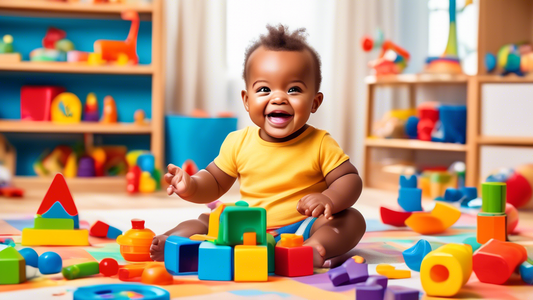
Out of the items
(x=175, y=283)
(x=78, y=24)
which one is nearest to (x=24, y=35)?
(x=78, y=24)

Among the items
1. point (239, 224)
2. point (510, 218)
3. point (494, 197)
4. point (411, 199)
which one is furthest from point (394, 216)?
point (239, 224)

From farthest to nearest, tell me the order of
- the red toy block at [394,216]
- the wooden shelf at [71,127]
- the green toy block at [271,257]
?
the wooden shelf at [71,127], the red toy block at [394,216], the green toy block at [271,257]

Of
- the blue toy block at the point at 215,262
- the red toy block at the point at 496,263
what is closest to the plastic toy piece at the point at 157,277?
the blue toy block at the point at 215,262

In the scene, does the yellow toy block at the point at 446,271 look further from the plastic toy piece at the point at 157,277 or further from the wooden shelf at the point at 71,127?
the wooden shelf at the point at 71,127

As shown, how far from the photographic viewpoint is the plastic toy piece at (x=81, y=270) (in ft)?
3.13

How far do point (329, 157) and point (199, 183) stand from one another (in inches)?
9.9

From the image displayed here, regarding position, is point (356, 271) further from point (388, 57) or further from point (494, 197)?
point (388, 57)

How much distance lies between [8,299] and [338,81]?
2396 mm

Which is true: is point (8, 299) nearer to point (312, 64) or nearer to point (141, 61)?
point (312, 64)

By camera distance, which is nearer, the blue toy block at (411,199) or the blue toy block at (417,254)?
the blue toy block at (417,254)

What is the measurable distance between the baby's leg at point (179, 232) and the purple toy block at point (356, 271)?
1.12 feet

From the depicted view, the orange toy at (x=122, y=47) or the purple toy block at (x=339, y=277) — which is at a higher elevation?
the orange toy at (x=122, y=47)

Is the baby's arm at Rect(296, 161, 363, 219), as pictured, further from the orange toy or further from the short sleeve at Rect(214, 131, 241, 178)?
the orange toy

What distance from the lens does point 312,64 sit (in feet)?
3.81
